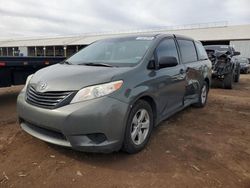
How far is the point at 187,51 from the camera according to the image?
5570 mm

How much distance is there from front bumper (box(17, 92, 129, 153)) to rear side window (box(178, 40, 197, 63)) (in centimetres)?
248

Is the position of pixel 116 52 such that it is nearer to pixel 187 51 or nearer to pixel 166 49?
pixel 166 49

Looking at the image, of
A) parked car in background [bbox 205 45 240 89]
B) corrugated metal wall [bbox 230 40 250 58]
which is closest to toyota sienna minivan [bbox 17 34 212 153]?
parked car in background [bbox 205 45 240 89]

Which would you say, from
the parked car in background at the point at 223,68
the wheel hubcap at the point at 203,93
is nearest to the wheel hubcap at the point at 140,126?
the wheel hubcap at the point at 203,93

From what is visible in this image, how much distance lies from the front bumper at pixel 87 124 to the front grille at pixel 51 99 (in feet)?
0.21

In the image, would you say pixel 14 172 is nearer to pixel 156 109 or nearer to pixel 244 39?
pixel 156 109

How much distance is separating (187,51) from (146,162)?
2925 mm

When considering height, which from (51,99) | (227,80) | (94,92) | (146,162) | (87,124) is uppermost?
(94,92)

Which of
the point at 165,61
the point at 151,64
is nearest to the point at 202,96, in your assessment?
the point at 165,61

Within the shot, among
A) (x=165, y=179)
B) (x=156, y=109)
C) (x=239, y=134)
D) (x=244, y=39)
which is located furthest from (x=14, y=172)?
(x=244, y=39)

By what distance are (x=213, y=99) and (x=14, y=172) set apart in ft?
20.5

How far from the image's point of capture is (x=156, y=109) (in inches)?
160

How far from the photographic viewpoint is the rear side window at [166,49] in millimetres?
4323

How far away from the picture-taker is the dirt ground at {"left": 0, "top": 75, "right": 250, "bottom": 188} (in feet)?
9.98
